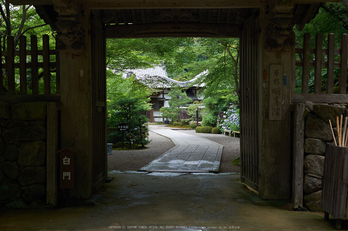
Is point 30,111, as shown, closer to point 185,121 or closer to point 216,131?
point 216,131

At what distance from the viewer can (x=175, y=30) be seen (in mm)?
5703

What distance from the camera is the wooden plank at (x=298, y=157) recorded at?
3973mm

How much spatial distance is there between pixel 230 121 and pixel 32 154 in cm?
1577

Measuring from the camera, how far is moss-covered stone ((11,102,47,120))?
408cm

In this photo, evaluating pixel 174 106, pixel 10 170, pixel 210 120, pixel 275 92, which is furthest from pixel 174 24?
pixel 174 106

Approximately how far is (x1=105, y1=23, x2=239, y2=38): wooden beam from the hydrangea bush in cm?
1216

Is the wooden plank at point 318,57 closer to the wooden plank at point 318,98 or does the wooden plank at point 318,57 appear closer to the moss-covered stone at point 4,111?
the wooden plank at point 318,98

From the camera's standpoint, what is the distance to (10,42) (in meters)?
4.39

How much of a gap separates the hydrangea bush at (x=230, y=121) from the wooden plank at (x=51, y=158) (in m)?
14.5

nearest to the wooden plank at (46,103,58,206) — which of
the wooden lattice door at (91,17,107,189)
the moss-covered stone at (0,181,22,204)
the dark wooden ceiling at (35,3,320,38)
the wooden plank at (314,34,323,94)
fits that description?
the moss-covered stone at (0,181,22,204)

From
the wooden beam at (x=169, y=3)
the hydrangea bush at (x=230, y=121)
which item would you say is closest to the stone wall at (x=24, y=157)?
the wooden beam at (x=169, y=3)

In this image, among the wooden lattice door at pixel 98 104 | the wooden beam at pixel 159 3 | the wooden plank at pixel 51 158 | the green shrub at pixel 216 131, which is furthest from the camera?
the green shrub at pixel 216 131

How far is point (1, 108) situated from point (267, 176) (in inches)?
169

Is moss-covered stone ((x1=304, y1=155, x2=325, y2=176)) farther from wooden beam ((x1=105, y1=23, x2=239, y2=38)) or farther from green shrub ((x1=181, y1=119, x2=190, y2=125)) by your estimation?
green shrub ((x1=181, y1=119, x2=190, y2=125))
